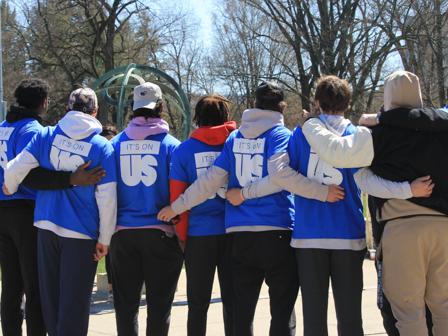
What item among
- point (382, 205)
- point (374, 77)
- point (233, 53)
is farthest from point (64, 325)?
point (233, 53)

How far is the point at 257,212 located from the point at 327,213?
50 centimetres

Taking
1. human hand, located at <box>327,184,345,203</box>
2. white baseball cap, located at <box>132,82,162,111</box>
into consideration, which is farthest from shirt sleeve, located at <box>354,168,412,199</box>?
white baseball cap, located at <box>132,82,162,111</box>

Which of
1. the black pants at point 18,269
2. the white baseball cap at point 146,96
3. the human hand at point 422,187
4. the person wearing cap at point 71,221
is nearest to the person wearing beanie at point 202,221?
the white baseball cap at point 146,96

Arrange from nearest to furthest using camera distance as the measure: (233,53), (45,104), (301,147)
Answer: (301,147)
(45,104)
(233,53)

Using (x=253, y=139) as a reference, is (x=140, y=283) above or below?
below

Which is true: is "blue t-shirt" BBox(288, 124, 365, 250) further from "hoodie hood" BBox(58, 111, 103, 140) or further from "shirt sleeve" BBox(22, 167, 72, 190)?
"shirt sleeve" BBox(22, 167, 72, 190)

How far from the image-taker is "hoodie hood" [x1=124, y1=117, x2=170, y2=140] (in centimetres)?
441

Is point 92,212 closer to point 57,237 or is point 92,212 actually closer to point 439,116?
point 57,237

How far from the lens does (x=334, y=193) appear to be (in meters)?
3.87

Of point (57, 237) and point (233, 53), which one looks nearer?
point (57, 237)

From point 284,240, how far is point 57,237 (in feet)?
4.94

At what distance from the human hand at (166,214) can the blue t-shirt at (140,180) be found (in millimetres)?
48

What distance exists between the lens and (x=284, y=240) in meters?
4.17

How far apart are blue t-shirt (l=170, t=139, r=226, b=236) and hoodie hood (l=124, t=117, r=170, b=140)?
0.21 metres
